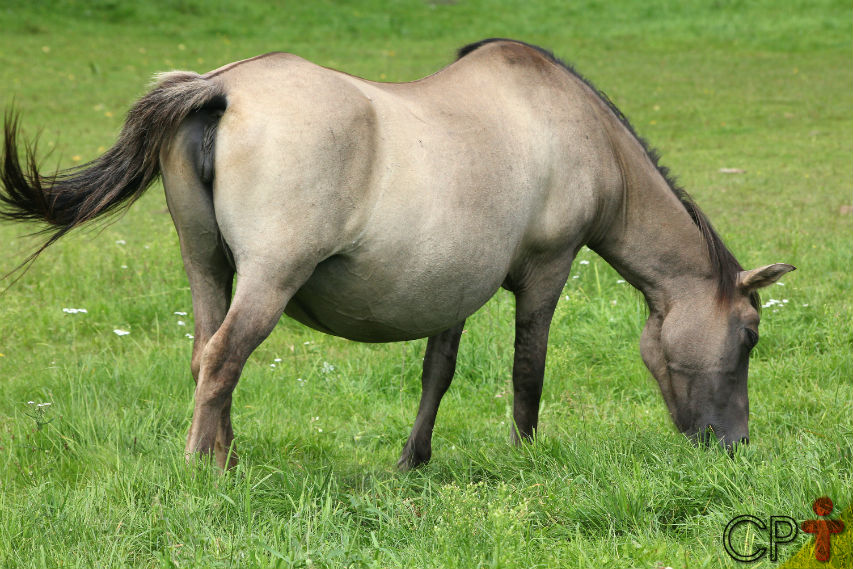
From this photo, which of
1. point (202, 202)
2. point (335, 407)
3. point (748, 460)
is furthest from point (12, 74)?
point (748, 460)

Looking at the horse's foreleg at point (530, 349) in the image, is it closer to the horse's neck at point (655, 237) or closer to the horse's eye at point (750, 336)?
the horse's neck at point (655, 237)

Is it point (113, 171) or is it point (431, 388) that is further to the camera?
point (431, 388)

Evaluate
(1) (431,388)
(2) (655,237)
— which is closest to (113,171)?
(1) (431,388)

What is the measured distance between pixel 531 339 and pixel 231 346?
5.31 feet

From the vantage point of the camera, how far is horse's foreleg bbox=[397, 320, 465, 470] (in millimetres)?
4543

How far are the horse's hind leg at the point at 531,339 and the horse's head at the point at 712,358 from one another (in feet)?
2.12

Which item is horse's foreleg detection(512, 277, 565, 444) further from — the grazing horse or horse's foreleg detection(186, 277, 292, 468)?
horse's foreleg detection(186, 277, 292, 468)

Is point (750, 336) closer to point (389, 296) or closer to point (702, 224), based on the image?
point (702, 224)

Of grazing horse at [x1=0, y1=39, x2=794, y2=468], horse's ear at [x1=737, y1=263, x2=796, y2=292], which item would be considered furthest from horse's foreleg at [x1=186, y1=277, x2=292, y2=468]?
horse's ear at [x1=737, y1=263, x2=796, y2=292]

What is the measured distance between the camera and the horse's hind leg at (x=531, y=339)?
4301mm

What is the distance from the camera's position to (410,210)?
137 inches

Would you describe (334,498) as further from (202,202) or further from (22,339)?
(22,339)

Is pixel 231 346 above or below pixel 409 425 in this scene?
above

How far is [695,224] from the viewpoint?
4.59 meters
